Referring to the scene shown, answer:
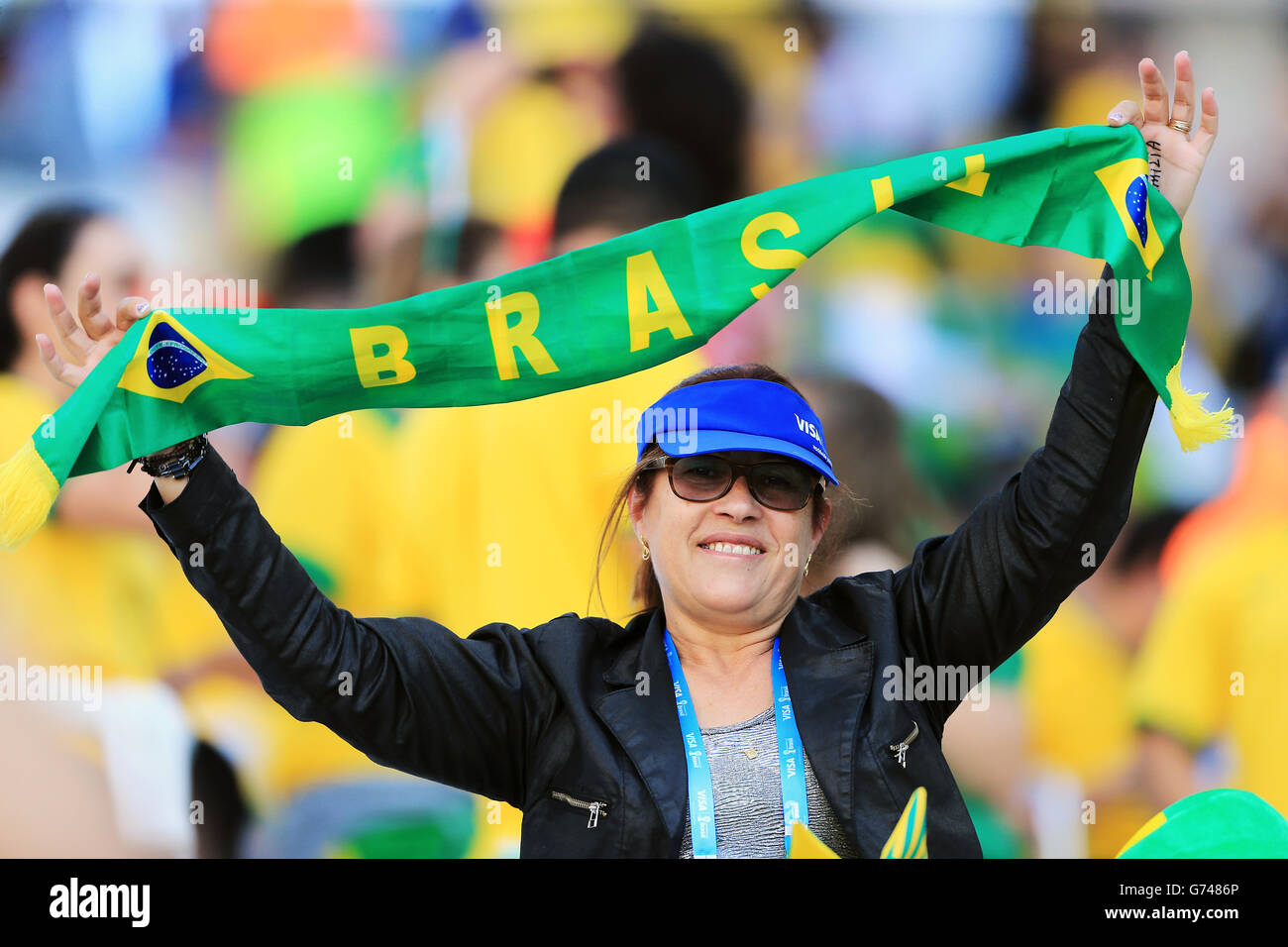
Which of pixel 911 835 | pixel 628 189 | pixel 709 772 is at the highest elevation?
pixel 628 189

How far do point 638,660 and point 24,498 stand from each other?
849 mm

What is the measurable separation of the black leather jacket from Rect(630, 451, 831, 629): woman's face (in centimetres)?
7

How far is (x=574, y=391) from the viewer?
11.4 feet

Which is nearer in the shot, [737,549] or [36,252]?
[737,549]

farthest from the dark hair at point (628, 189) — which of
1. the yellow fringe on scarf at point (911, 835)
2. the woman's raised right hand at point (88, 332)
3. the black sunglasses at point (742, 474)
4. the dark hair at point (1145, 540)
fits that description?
the yellow fringe on scarf at point (911, 835)

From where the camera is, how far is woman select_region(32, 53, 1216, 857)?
1.79m

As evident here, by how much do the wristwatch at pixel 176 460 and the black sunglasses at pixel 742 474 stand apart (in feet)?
2.14

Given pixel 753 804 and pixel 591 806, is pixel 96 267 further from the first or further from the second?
pixel 753 804

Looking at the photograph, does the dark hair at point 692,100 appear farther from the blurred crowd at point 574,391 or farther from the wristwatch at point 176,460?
the wristwatch at point 176,460

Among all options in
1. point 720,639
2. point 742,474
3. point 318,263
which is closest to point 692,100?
point 318,263

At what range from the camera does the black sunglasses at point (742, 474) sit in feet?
6.42

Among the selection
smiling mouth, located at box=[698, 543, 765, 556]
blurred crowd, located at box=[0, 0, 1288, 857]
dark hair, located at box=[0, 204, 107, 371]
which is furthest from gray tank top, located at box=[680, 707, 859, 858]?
dark hair, located at box=[0, 204, 107, 371]

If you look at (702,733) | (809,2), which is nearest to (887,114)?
(809,2)
